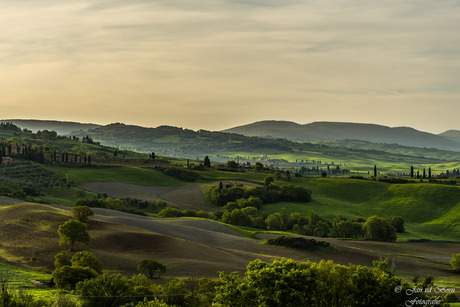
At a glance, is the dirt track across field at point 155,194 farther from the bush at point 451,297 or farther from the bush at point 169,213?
the bush at point 451,297

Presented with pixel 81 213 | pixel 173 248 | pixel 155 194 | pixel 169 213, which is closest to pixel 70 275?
pixel 173 248

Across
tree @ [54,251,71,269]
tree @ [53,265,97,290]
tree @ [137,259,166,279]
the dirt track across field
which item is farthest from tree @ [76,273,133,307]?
the dirt track across field

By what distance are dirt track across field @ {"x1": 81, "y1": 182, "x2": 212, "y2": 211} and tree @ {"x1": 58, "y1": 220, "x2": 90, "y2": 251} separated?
85.2 meters

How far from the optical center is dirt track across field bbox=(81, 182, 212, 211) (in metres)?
180

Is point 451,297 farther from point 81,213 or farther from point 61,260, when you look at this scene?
point 81,213

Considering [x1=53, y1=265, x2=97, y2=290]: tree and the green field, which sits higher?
[x1=53, y1=265, x2=97, y2=290]: tree

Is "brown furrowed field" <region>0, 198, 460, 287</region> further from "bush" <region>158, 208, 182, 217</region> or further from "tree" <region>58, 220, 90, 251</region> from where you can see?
"bush" <region>158, 208, 182, 217</region>

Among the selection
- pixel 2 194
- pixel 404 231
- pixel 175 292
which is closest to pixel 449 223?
pixel 404 231

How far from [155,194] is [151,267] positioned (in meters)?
118

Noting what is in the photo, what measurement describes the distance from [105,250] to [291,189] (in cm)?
11256

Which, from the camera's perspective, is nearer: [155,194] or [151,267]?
[151,267]

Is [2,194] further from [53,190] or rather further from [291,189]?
[291,189]

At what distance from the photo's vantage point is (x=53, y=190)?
556ft

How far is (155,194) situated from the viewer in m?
192
